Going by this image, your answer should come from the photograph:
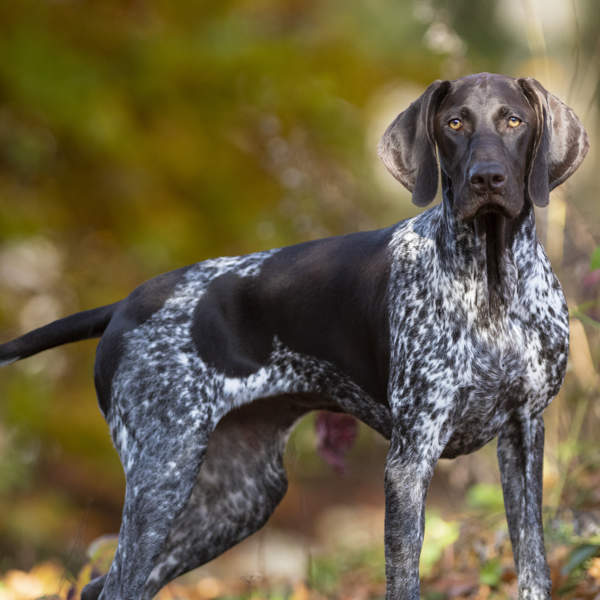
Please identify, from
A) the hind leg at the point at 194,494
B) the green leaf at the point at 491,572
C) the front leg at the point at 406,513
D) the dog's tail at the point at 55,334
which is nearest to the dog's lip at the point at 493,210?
the front leg at the point at 406,513

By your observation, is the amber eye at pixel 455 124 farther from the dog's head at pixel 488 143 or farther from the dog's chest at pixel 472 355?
the dog's chest at pixel 472 355

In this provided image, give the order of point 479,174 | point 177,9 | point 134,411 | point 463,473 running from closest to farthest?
point 479,174 < point 134,411 < point 463,473 < point 177,9

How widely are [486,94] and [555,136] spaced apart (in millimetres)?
270

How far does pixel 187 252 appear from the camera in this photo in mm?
8297

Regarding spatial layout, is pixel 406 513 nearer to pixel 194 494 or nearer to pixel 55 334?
pixel 194 494

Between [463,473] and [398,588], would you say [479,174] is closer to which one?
[398,588]

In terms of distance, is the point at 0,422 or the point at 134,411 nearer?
the point at 134,411

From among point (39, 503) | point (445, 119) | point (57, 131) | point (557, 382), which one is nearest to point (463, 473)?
point (557, 382)

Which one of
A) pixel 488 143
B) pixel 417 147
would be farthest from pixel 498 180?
pixel 417 147

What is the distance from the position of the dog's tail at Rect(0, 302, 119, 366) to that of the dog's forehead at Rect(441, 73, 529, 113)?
174cm

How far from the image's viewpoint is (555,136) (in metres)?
3.11

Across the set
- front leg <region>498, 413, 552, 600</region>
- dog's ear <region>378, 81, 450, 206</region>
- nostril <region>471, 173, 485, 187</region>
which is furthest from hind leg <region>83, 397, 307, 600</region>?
nostril <region>471, 173, 485, 187</region>

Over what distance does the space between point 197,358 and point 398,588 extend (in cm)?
119

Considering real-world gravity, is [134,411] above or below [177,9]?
below
